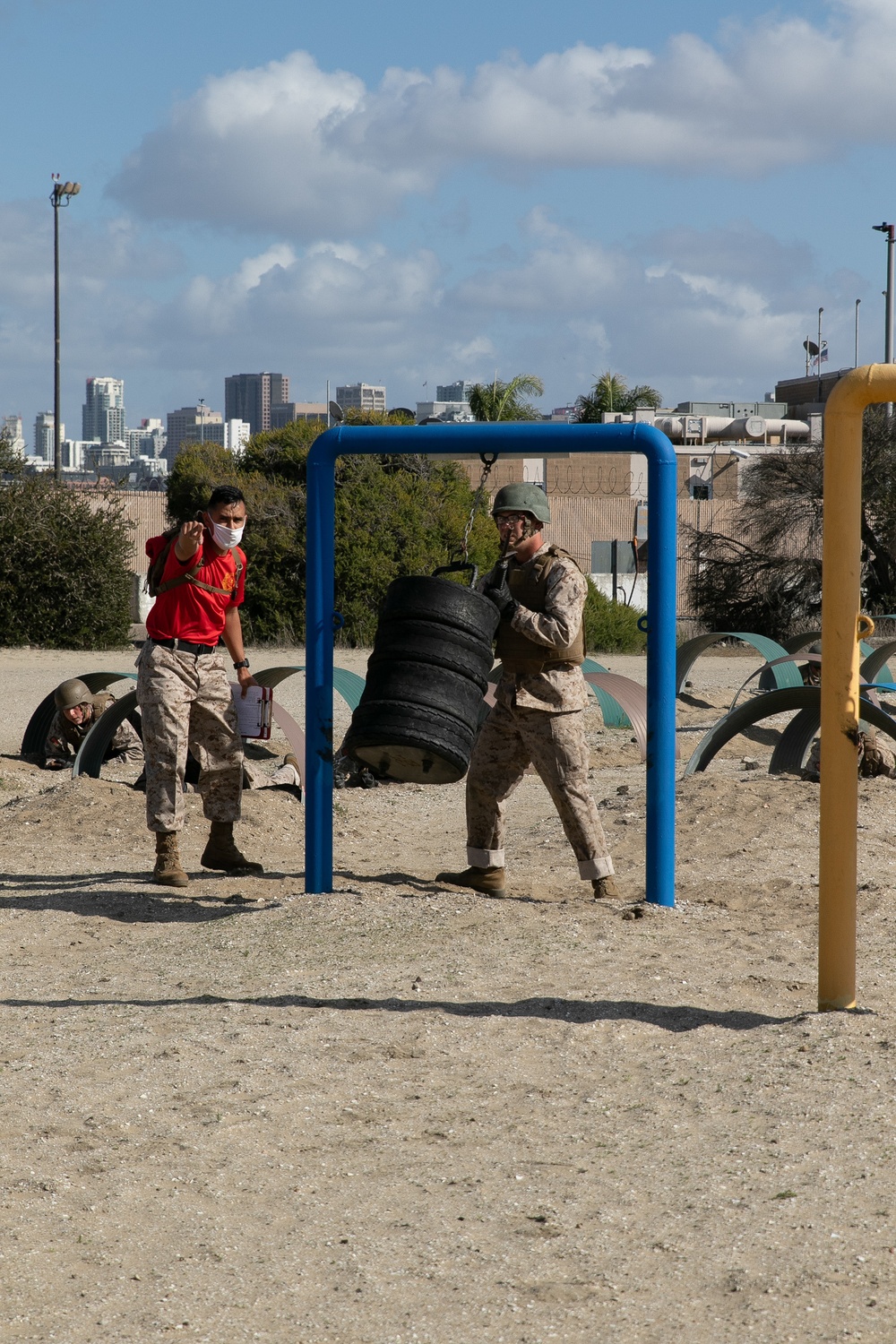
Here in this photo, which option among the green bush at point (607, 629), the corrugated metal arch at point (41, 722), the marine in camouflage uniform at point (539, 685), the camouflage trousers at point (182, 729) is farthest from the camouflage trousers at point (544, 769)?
the green bush at point (607, 629)

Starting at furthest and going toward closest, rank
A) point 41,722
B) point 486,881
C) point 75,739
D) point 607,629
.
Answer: point 607,629 → point 41,722 → point 75,739 → point 486,881

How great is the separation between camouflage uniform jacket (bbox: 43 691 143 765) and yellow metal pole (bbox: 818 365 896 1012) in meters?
6.88

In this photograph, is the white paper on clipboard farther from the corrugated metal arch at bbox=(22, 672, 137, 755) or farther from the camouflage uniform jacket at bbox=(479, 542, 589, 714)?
the corrugated metal arch at bbox=(22, 672, 137, 755)

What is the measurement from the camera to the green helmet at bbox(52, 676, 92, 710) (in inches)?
409

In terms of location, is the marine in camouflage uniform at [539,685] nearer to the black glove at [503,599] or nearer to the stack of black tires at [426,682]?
the black glove at [503,599]

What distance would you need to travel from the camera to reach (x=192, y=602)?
6.25m

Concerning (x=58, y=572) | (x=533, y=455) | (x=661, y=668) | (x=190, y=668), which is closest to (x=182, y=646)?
(x=190, y=668)

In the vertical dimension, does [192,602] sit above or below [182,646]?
above

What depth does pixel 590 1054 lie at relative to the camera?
4.19m

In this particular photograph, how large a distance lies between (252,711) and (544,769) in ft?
4.42

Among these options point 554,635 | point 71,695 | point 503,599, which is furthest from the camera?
point 71,695

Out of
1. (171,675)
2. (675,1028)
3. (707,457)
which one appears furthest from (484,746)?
(707,457)

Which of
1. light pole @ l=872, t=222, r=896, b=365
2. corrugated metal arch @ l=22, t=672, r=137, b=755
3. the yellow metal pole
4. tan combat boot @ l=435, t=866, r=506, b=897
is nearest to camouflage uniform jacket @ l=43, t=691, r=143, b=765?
corrugated metal arch @ l=22, t=672, r=137, b=755

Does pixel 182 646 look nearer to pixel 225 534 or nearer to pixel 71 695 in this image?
pixel 225 534
